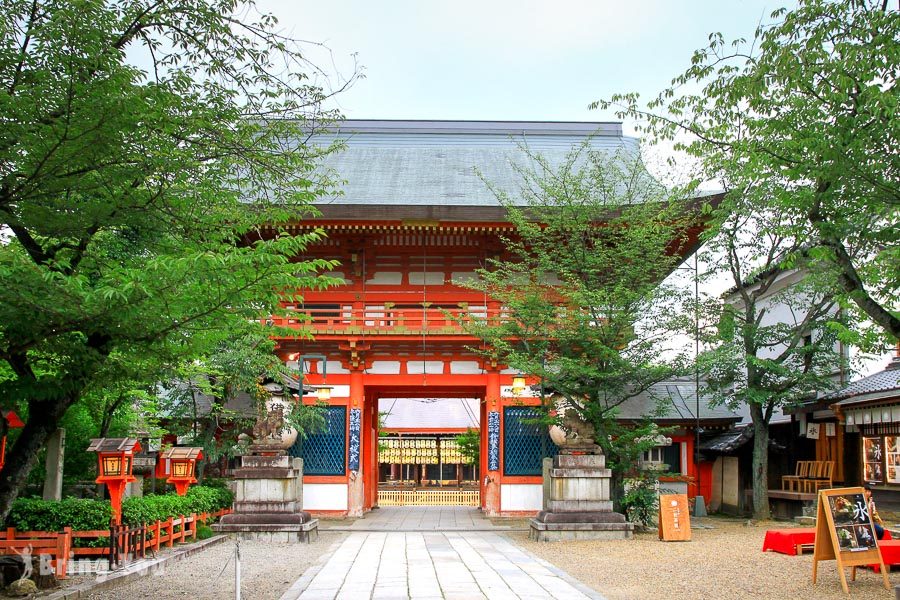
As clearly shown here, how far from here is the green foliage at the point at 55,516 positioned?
10.7 m

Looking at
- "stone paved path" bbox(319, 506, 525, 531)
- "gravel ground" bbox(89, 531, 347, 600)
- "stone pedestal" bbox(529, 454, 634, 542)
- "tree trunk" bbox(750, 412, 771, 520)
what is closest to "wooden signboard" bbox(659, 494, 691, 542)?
"stone pedestal" bbox(529, 454, 634, 542)

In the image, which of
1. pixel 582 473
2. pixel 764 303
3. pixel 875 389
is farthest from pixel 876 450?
pixel 764 303

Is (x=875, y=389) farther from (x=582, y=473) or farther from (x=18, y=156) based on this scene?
(x=18, y=156)

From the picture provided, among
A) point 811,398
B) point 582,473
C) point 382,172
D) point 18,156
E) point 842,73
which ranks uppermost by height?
point 382,172

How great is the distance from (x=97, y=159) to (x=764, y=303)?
83.8ft

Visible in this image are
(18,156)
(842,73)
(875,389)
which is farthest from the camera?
(875,389)

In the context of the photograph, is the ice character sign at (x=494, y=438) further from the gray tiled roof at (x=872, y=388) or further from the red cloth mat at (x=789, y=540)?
the red cloth mat at (x=789, y=540)

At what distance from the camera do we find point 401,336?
19438 mm

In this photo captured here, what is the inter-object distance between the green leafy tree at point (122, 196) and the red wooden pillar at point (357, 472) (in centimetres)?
1163

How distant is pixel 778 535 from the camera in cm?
1241

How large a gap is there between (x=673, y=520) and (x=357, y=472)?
26.7 ft

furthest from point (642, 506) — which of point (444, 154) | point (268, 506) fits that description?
point (444, 154)

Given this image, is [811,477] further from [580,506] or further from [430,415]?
[430,415]

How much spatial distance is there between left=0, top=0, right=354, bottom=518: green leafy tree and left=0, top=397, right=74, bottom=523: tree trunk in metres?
0.01
